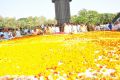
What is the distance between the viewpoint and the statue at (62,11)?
218ft

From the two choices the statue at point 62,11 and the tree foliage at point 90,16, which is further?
the tree foliage at point 90,16

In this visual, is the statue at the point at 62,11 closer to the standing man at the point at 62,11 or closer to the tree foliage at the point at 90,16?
the standing man at the point at 62,11

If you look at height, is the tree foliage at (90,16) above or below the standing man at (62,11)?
below

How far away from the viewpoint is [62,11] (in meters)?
67.2

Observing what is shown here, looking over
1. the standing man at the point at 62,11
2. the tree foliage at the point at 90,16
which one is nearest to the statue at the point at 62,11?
the standing man at the point at 62,11

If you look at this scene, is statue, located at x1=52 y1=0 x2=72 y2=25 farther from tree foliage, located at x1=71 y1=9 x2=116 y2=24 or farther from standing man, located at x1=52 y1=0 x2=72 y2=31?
tree foliage, located at x1=71 y1=9 x2=116 y2=24

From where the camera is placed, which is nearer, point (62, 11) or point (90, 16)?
point (62, 11)

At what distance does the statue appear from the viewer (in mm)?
66312

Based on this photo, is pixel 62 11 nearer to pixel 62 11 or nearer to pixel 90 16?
pixel 62 11

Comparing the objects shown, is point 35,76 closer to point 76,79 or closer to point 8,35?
point 76,79

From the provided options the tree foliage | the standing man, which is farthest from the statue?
the tree foliage

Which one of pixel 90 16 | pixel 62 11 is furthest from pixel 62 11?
pixel 90 16

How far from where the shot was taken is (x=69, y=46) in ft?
94.3

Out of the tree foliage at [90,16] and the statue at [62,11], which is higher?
the statue at [62,11]
